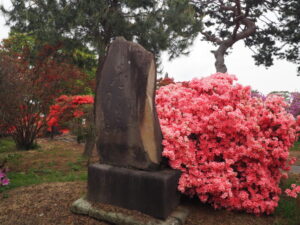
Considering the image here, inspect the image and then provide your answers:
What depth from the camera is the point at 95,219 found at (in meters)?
3.21

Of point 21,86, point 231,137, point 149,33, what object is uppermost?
point 149,33

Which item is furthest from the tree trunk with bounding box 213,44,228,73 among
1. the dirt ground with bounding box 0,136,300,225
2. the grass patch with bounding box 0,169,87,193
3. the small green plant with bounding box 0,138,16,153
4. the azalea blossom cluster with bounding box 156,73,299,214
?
the dirt ground with bounding box 0,136,300,225

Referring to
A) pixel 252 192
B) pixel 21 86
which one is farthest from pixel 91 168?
pixel 21 86

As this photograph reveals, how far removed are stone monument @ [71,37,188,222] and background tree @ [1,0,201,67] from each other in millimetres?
7396

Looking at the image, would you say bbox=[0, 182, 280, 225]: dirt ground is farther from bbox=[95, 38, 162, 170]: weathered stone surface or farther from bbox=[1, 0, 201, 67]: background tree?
bbox=[1, 0, 201, 67]: background tree

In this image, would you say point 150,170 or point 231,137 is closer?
point 150,170

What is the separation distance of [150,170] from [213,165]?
78cm

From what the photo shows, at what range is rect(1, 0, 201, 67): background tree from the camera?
10.3 metres

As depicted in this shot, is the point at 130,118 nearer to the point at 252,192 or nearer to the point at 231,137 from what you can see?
the point at 231,137

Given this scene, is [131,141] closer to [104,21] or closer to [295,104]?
[104,21]

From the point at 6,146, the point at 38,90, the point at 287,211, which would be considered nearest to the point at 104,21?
the point at 38,90

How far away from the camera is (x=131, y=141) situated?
10.4 ft

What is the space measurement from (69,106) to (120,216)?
17.5 feet

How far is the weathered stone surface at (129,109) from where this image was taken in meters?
3.10
